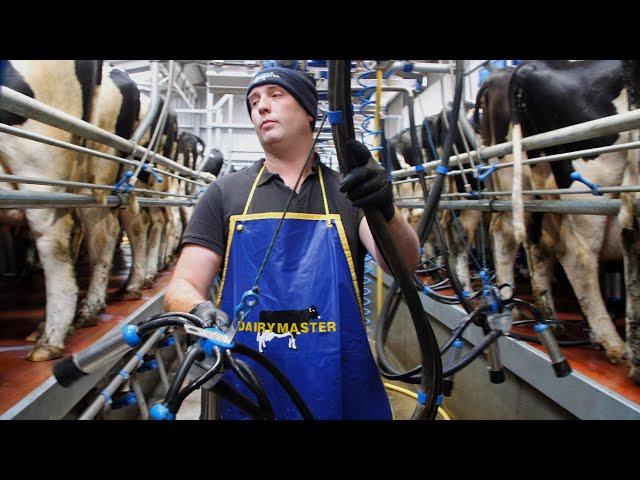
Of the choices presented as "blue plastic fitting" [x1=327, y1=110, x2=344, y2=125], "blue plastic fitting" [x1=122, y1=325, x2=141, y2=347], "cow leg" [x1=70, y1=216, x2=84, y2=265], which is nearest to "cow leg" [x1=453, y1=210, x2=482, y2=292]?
"cow leg" [x1=70, y1=216, x2=84, y2=265]

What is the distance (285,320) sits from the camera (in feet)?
4.15

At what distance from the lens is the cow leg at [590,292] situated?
1964 mm

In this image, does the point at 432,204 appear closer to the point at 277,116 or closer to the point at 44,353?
the point at 277,116

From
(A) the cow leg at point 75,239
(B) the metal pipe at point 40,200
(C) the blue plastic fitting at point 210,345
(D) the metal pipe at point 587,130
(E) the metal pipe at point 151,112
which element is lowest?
(C) the blue plastic fitting at point 210,345

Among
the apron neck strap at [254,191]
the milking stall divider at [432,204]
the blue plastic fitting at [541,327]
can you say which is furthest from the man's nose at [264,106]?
the blue plastic fitting at [541,327]

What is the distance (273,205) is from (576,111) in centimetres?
173

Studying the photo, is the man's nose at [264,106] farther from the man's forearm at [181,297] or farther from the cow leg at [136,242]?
the cow leg at [136,242]

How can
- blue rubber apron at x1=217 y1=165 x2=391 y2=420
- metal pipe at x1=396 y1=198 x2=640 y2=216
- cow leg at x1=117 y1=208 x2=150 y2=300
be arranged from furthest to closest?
1. cow leg at x1=117 y1=208 x2=150 y2=300
2. metal pipe at x1=396 y1=198 x2=640 y2=216
3. blue rubber apron at x1=217 y1=165 x2=391 y2=420

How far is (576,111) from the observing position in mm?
2088

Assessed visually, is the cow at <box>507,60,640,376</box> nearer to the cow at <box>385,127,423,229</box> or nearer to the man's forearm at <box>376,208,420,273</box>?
the man's forearm at <box>376,208,420,273</box>

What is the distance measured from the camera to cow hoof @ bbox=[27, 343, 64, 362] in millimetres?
1884

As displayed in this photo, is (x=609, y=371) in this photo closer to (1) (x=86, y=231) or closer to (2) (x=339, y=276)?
(2) (x=339, y=276)
